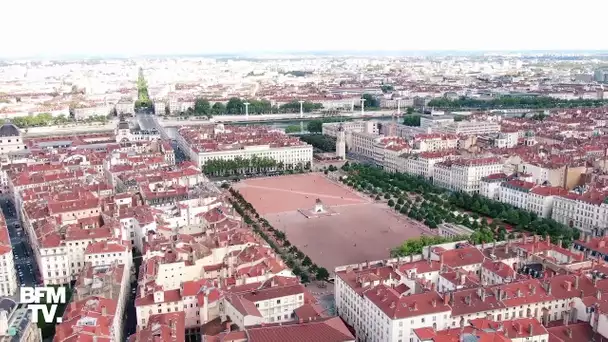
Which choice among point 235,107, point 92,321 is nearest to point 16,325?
point 92,321

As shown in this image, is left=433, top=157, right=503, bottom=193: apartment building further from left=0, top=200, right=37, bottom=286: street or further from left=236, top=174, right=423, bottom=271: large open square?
left=0, top=200, right=37, bottom=286: street

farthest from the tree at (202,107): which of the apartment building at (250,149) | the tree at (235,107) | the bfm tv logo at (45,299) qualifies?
the bfm tv logo at (45,299)

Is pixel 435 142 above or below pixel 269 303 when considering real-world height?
below

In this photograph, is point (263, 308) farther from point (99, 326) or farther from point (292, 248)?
point (292, 248)

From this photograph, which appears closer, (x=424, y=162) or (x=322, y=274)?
(x=322, y=274)

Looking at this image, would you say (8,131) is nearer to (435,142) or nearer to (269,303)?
(435,142)

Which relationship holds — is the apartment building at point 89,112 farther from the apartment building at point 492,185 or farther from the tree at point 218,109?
the apartment building at point 492,185

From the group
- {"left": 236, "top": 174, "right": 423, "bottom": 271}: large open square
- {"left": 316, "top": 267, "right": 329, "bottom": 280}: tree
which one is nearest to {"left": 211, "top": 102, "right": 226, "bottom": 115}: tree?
{"left": 236, "top": 174, "right": 423, "bottom": 271}: large open square
